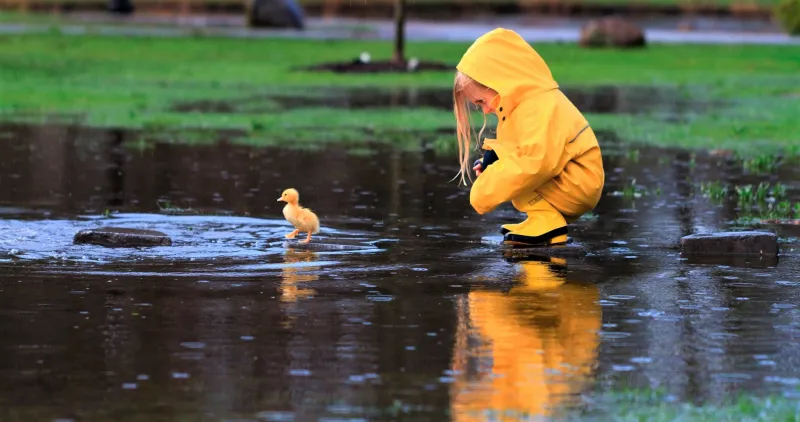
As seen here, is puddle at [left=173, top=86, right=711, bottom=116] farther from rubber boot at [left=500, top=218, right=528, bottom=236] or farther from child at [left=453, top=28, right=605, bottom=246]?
child at [left=453, top=28, right=605, bottom=246]

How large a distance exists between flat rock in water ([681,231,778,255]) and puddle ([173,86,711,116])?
40.3ft

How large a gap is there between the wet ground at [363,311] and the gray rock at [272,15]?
31.7 meters

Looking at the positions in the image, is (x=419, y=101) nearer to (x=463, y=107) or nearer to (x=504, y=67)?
(x=463, y=107)

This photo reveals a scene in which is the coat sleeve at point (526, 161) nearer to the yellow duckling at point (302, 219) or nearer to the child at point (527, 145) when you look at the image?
the child at point (527, 145)

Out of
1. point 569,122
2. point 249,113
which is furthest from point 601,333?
point 249,113

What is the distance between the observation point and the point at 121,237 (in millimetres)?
10695

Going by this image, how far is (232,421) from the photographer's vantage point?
631cm

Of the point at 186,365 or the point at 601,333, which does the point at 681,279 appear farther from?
the point at 186,365

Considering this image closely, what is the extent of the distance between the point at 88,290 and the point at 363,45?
2931cm

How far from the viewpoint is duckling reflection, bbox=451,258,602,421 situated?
6673mm

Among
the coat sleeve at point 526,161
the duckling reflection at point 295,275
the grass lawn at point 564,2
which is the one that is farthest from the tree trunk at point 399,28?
the grass lawn at point 564,2

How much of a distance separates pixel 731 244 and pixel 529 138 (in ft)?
4.41

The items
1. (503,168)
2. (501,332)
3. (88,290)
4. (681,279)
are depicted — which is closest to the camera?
(501,332)

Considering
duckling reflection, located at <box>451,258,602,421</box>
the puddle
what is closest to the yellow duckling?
duckling reflection, located at <box>451,258,602,421</box>
